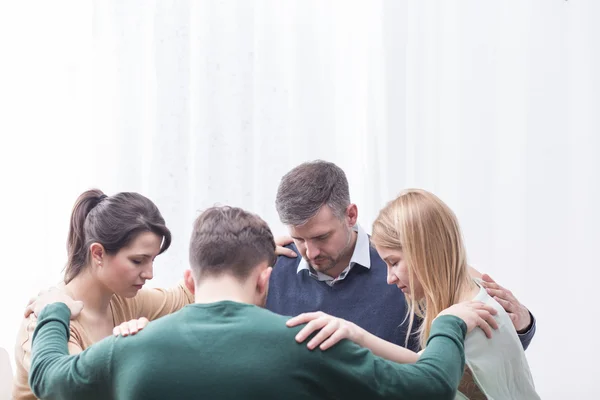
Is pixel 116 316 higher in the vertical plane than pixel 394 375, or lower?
lower

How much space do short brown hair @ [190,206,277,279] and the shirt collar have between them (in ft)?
2.30

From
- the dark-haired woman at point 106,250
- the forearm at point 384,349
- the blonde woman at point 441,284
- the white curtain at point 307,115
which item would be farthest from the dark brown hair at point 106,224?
the white curtain at point 307,115

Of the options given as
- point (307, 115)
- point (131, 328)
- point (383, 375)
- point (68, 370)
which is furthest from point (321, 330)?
point (307, 115)

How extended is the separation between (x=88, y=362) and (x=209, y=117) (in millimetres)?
1764

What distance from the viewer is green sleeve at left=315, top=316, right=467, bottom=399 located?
114cm

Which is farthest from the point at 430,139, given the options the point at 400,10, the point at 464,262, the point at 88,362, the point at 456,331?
the point at 88,362

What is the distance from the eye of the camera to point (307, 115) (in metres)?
2.92

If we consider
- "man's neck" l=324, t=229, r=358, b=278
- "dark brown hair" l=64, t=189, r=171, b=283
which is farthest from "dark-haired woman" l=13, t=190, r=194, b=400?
"man's neck" l=324, t=229, r=358, b=278

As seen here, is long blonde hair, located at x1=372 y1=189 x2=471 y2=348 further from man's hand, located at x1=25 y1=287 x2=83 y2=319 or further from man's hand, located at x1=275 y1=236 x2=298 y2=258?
man's hand, located at x1=25 y1=287 x2=83 y2=319

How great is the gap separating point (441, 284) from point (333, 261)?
0.44 meters

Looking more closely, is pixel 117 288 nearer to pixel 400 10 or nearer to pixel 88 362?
pixel 88 362

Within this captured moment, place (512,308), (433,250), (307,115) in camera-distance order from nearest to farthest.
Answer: (433,250) → (512,308) → (307,115)

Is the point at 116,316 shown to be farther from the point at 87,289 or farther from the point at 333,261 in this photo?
the point at 333,261

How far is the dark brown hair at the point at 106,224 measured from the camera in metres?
1.79
